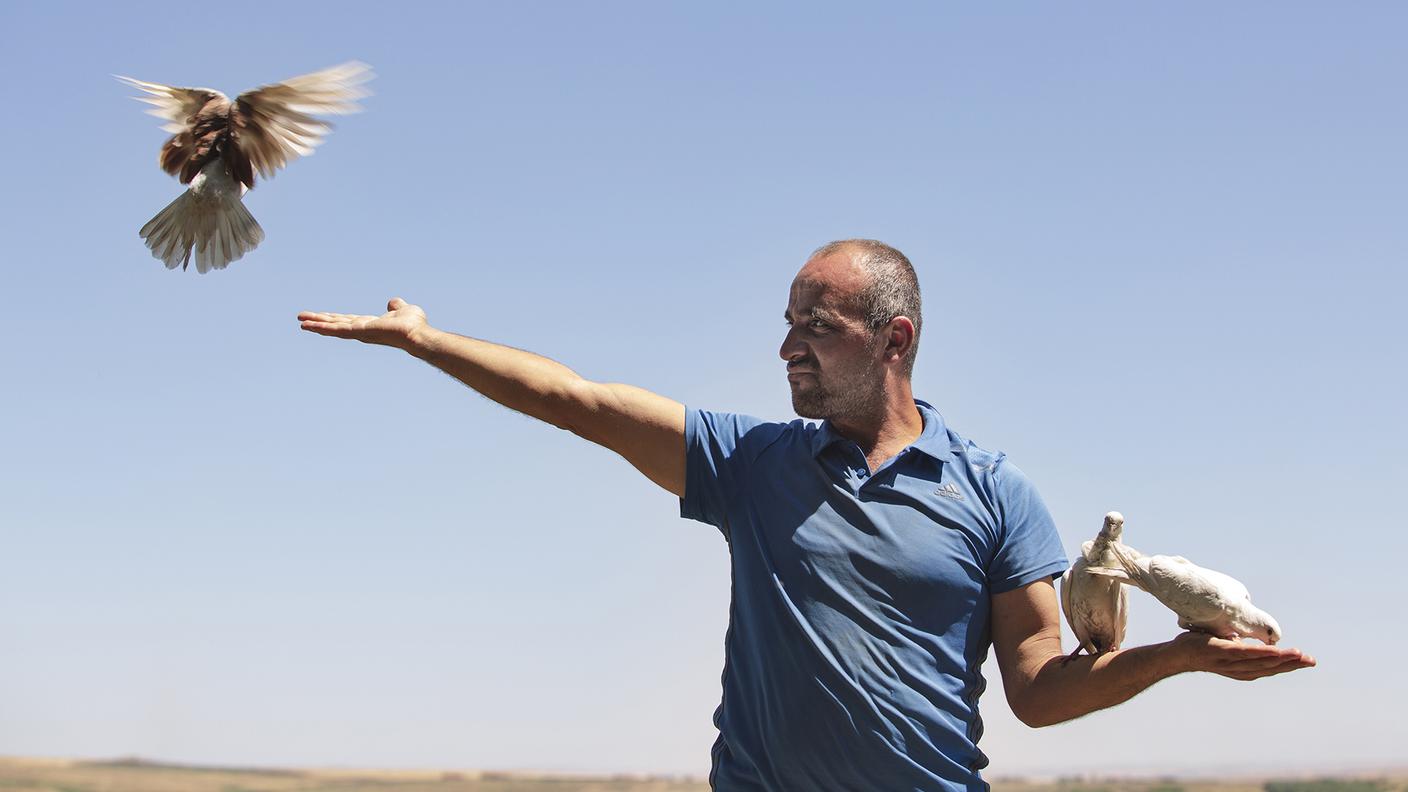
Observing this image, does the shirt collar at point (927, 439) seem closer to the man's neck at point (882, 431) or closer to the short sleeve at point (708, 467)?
the man's neck at point (882, 431)

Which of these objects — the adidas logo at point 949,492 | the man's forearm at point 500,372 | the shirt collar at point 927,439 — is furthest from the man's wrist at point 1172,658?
the man's forearm at point 500,372

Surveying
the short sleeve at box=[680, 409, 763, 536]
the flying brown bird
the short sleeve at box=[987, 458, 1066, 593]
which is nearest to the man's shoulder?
the short sleeve at box=[680, 409, 763, 536]

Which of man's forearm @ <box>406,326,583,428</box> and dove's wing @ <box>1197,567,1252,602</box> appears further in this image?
man's forearm @ <box>406,326,583,428</box>

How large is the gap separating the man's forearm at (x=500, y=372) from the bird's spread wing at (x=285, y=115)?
58.3 inches

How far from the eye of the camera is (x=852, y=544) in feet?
14.0

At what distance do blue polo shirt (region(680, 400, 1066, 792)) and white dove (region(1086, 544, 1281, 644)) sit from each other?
1.98 ft

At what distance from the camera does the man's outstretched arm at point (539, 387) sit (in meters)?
4.42

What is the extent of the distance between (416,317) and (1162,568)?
267cm

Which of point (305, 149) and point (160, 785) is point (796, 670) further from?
point (160, 785)

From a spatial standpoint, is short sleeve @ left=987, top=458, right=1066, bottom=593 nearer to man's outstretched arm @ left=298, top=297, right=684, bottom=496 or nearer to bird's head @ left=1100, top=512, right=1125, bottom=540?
bird's head @ left=1100, top=512, right=1125, bottom=540

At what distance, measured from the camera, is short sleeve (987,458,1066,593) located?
4379 millimetres

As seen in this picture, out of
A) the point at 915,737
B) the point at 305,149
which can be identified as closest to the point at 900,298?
the point at 915,737

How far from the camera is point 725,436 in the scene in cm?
469

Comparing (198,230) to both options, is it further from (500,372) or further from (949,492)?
(949,492)
